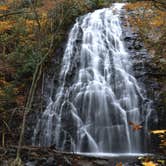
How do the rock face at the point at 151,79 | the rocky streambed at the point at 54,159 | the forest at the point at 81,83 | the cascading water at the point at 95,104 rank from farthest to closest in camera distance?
the rock face at the point at 151,79
the cascading water at the point at 95,104
the forest at the point at 81,83
the rocky streambed at the point at 54,159

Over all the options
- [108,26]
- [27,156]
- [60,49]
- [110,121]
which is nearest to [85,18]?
[108,26]

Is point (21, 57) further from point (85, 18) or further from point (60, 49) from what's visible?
point (85, 18)

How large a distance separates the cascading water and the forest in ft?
0.11

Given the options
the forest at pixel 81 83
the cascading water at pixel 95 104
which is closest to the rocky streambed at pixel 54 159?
the forest at pixel 81 83

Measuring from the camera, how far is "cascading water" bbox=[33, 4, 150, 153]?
9273 millimetres

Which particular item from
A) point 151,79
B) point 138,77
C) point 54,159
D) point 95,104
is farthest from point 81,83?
point 54,159

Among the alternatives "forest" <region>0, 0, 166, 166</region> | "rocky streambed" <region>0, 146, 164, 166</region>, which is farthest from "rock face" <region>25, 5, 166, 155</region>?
"rocky streambed" <region>0, 146, 164, 166</region>

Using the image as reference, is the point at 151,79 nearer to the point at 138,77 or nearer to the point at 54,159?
the point at 138,77

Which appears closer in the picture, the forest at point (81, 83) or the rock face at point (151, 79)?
the forest at point (81, 83)

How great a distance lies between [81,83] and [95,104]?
3.87 ft

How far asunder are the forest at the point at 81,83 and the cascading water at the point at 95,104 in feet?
0.11

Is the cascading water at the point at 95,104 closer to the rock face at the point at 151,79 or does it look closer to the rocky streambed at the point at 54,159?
the rock face at the point at 151,79

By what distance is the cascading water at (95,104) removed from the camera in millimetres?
9273

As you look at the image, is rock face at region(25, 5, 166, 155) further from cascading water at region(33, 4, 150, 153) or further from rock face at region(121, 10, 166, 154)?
cascading water at region(33, 4, 150, 153)
